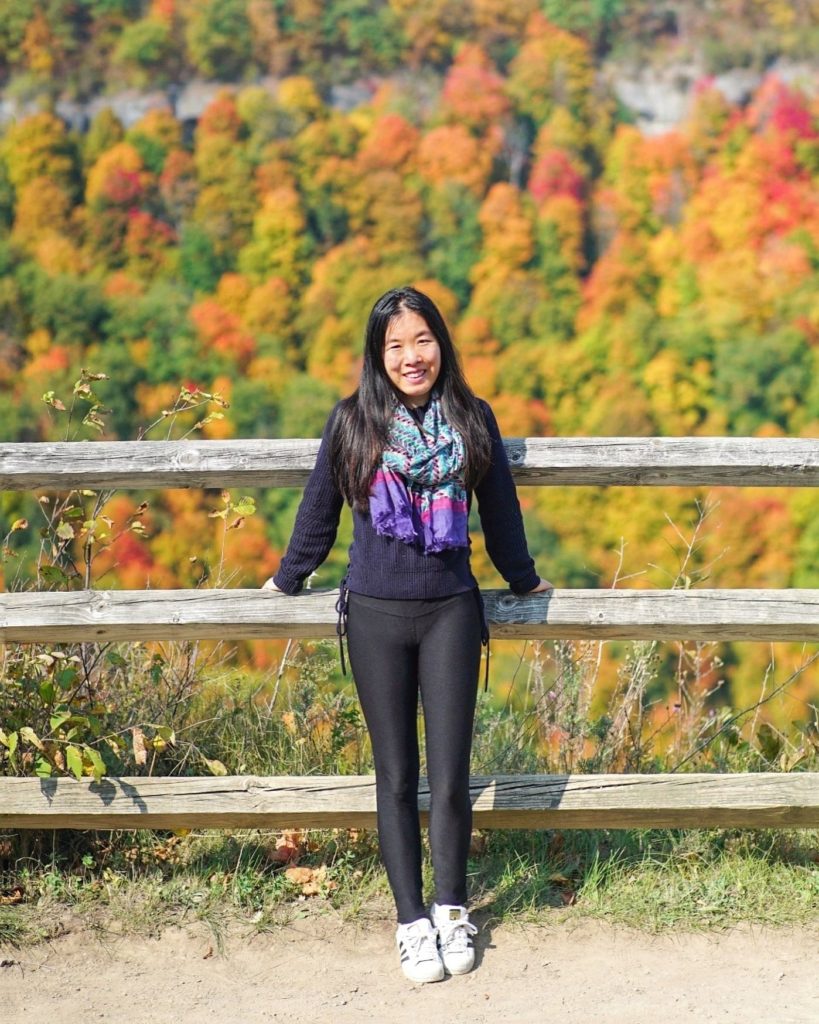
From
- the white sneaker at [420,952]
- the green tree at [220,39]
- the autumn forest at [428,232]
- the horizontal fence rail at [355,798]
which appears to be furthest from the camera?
the green tree at [220,39]

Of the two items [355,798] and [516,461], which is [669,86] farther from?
[355,798]

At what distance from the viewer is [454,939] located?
2859 millimetres

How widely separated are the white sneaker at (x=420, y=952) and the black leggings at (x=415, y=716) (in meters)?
0.03

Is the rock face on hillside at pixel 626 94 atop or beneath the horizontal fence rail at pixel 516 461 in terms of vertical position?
atop

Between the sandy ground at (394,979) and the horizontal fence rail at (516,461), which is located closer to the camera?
the sandy ground at (394,979)

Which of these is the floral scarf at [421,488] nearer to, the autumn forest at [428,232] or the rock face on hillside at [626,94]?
the autumn forest at [428,232]

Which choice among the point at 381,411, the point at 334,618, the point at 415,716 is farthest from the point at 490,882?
the point at 381,411

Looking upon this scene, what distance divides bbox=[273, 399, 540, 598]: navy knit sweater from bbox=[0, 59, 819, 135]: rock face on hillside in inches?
1384

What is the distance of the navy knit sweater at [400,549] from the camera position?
8.98 ft

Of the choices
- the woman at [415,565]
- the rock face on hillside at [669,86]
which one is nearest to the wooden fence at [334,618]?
the woman at [415,565]

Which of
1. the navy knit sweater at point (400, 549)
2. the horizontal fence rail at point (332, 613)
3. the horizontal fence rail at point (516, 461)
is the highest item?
Answer: the horizontal fence rail at point (516, 461)

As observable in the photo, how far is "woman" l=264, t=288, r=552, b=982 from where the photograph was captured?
2721 millimetres

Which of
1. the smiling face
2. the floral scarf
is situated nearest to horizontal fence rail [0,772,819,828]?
the floral scarf

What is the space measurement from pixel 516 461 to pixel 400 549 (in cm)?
37
